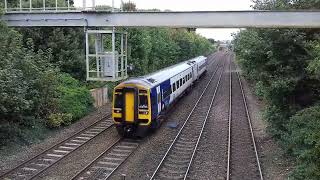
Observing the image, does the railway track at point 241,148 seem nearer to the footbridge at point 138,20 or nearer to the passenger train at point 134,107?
the passenger train at point 134,107

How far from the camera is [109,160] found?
50.3 feet

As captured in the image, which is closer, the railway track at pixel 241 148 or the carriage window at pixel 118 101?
the railway track at pixel 241 148

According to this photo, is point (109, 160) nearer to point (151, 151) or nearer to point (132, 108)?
point (151, 151)

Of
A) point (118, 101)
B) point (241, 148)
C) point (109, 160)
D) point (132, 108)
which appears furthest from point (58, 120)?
point (241, 148)

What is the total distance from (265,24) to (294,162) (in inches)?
223

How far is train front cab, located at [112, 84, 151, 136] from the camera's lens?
17797 mm

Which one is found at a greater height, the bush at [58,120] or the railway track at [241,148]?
the bush at [58,120]

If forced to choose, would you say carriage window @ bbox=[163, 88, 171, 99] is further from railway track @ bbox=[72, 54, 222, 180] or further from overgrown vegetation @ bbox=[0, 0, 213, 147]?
overgrown vegetation @ bbox=[0, 0, 213, 147]

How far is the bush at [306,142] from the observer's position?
36.9ft

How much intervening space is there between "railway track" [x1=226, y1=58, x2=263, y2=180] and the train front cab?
12.6ft

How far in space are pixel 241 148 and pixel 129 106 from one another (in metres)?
5.08

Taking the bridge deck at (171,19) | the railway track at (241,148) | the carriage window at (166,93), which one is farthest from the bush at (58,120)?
the railway track at (241,148)

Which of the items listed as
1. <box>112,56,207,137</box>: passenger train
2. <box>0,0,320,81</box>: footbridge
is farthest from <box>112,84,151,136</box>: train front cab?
<box>0,0,320,81</box>: footbridge

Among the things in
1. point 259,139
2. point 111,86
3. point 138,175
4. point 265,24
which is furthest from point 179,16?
point 111,86
